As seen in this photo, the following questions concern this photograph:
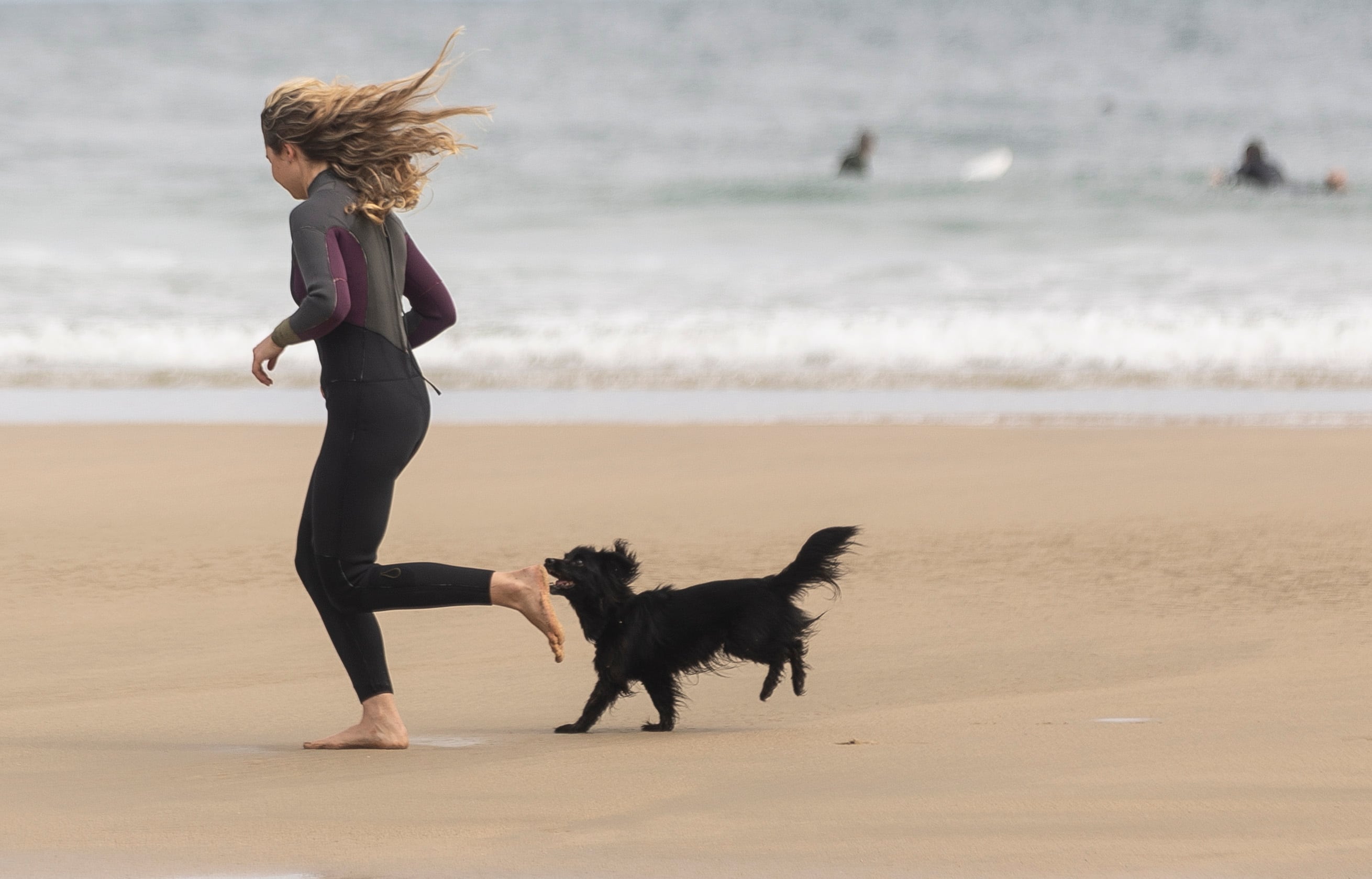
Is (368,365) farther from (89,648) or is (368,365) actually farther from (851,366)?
(851,366)

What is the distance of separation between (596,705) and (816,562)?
0.62 metres

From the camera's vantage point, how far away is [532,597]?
333cm

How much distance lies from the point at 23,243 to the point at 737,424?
14.0 meters

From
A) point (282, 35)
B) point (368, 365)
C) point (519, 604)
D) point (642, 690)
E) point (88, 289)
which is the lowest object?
point (642, 690)

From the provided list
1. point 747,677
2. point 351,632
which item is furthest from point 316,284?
point 747,677

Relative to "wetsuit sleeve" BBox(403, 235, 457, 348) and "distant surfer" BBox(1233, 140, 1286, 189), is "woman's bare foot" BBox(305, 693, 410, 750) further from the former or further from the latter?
"distant surfer" BBox(1233, 140, 1286, 189)

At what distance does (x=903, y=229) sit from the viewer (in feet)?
67.3

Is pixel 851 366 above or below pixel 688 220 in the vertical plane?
below

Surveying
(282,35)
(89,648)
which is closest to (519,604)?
(89,648)

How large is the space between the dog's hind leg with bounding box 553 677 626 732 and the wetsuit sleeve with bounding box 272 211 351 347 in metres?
1.07

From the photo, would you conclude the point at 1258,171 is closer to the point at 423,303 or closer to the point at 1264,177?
the point at 1264,177

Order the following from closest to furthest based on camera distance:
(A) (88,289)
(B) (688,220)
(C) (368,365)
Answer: (C) (368,365), (A) (88,289), (B) (688,220)

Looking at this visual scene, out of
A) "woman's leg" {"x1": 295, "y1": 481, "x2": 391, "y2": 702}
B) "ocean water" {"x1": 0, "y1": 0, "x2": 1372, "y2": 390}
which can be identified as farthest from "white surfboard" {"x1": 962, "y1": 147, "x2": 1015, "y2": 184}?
"woman's leg" {"x1": 295, "y1": 481, "x2": 391, "y2": 702}

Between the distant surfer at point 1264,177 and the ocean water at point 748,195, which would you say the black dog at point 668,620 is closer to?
the ocean water at point 748,195
